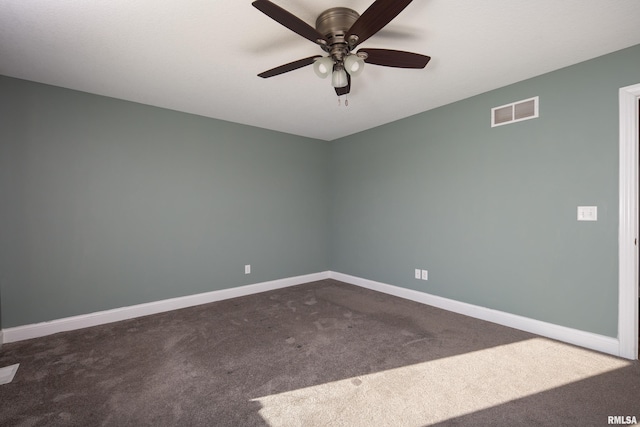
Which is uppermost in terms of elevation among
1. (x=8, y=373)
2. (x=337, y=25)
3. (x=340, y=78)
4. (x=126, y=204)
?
(x=337, y=25)

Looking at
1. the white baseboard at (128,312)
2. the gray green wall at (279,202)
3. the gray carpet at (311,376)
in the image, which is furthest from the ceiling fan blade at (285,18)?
the white baseboard at (128,312)

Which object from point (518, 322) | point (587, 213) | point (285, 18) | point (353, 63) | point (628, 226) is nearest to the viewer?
point (285, 18)

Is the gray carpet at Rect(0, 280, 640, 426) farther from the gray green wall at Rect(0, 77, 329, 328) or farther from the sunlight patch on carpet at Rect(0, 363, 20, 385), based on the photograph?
the gray green wall at Rect(0, 77, 329, 328)

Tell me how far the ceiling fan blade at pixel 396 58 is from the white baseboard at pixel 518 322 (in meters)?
2.58

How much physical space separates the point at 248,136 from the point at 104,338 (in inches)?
116

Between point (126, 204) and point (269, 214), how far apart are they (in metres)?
1.85

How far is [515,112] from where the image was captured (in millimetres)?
2889

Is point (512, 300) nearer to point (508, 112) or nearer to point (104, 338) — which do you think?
point (508, 112)

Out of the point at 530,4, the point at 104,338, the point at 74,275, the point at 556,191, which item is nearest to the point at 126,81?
the point at 74,275

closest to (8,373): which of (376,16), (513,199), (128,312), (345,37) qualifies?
(128,312)

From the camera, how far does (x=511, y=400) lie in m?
1.76

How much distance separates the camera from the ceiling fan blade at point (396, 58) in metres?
1.89

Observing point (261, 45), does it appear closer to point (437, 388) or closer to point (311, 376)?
point (311, 376)

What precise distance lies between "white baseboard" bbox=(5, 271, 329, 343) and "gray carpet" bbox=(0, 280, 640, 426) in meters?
0.11
